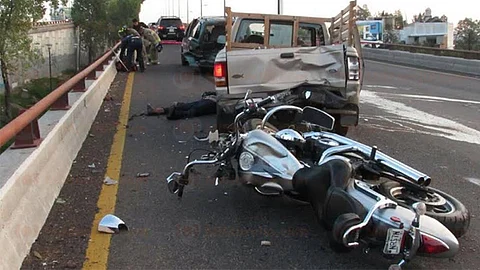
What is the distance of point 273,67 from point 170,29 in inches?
1483

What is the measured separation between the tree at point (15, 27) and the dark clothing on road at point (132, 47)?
244 inches

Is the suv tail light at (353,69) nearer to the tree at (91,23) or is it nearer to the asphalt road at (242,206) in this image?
the asphalt road at (242,206)

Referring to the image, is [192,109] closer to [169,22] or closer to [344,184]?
[344,184]

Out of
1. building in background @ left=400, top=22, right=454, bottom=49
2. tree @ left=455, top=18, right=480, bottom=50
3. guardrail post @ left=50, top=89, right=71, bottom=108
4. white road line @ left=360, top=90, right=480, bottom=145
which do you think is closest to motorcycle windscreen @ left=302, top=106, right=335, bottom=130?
guardrail post @ left=50, top=89, right=71, bottom=108

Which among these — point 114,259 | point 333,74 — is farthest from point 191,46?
point 114,259

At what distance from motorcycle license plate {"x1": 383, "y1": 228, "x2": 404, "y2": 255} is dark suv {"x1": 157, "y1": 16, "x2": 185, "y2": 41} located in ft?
A: 135

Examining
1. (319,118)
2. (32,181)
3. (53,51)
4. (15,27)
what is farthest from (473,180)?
(53,51)

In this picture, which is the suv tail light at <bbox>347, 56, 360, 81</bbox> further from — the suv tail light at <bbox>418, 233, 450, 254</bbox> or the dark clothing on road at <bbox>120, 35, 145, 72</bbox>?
the dark clothing on road at <bbox>120, 35, 145, 72</bbox>

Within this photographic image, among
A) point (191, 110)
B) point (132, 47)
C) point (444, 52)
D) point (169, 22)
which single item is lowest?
point (191, 110)

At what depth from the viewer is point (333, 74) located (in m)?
8.33

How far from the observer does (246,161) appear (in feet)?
17.0

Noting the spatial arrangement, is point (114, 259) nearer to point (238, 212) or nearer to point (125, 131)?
point (238, 212)

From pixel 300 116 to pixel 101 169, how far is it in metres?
2.60

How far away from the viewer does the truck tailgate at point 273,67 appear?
842 centimetres
